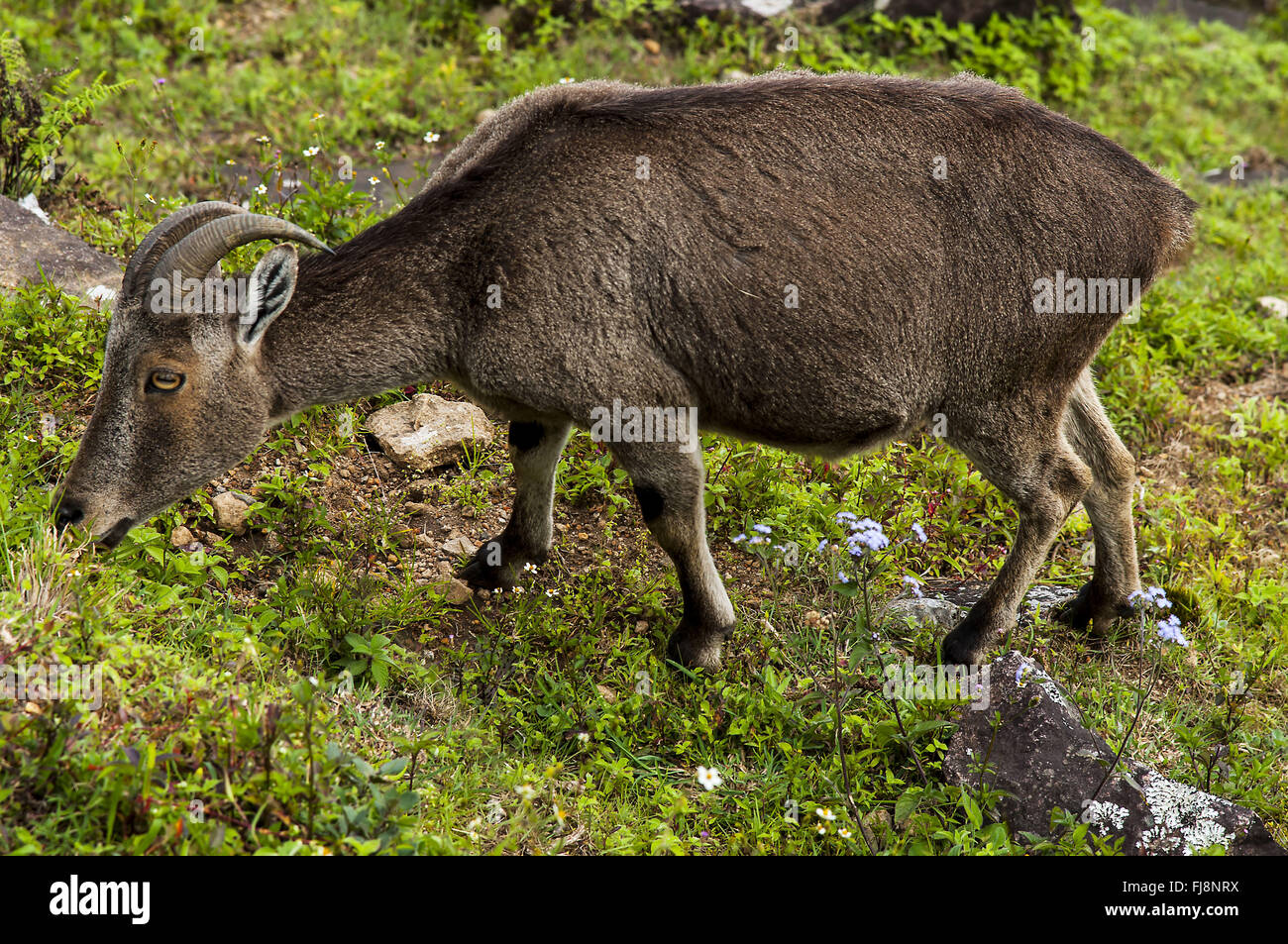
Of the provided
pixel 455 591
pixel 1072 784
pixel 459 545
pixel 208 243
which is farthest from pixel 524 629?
pixel 1072 784

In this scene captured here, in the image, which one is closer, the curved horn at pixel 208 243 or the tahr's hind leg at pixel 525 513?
the curved horn at pixel 208 243

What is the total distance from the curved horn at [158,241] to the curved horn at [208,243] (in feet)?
0.17

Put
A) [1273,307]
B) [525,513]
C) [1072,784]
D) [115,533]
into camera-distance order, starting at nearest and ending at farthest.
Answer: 1. [1072,784]
2. [115,533]
3. [525,513]
4. [1273,307]

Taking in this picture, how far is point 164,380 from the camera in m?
4.82

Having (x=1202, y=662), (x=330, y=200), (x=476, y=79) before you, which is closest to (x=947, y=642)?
(x=1202, y=662)

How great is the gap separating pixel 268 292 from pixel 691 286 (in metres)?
1.71

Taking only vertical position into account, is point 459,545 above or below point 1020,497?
below

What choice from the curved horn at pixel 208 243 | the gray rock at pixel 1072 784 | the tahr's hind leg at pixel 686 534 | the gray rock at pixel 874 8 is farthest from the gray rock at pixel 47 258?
the gray rock at pixel 874 8

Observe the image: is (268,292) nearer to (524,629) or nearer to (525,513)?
(525,513)

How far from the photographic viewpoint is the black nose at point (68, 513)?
4.81 metres

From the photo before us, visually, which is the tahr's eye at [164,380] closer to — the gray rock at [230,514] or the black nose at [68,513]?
the black nose at [68,513]

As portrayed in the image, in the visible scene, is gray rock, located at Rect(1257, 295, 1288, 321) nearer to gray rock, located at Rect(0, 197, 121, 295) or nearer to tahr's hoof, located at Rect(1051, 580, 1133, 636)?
tahr's hoof, located at Rect(1051, 580, 1133, 636)

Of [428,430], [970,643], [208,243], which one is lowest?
[970,643]

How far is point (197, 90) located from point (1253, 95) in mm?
9972
